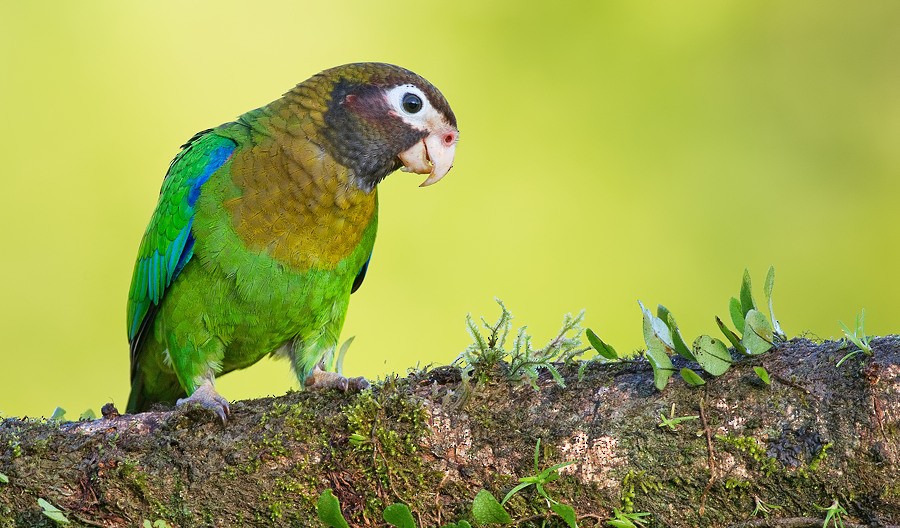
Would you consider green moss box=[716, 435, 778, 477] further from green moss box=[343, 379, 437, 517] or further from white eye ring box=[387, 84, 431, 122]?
white eye ring box=[387, 84, 431, 122]

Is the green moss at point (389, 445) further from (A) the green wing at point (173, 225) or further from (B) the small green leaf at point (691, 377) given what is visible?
(A) the green wing at point (173, 225)

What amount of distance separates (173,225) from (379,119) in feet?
3.89

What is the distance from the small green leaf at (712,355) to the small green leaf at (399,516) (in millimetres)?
1012

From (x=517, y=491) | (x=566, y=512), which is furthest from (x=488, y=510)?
(x=566, y=512)

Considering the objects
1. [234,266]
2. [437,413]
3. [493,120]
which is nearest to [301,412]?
[437,413]

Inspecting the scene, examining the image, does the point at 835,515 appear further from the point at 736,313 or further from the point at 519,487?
the point at 519,487

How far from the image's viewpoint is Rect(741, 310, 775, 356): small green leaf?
2814mm

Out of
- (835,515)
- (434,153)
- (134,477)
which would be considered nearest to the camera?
(835,515)

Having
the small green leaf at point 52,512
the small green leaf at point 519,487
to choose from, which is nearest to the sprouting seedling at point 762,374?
the small green leaf at point 519,487

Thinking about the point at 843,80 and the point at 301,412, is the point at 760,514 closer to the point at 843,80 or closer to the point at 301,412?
the point at 301,412

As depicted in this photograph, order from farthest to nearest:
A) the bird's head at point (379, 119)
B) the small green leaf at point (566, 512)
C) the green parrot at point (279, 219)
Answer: the bird's head at point (379, 119), the green parrot at point (279, 219), the small green leaf at point (566, 512)

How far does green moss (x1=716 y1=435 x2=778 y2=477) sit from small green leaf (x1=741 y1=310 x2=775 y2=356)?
293 mm

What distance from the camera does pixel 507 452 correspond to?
2871 mm

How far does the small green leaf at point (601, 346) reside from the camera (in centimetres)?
303
